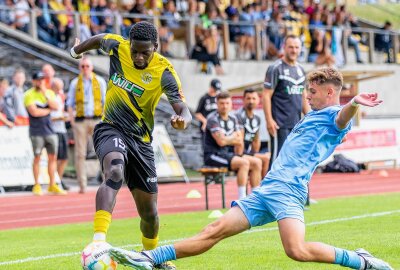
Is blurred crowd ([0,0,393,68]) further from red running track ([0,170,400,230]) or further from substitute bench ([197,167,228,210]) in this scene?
substitute bench ([197,167,228,210])

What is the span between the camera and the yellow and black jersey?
952cm

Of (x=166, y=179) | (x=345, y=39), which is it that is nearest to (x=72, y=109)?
(x=166, y=179)

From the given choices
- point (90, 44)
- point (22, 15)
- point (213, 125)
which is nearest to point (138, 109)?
point (90, 44)

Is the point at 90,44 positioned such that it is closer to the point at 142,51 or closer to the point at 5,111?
the point at 142,51

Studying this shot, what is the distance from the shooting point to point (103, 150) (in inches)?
366

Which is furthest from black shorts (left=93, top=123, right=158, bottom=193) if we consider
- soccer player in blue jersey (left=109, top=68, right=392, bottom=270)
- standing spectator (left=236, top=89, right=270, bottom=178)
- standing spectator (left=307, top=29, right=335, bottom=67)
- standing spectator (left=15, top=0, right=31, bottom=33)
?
standing spectator (left=307, top=29, right=335, bottom=67)

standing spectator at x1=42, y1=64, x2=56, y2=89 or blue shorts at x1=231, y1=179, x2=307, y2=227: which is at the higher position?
standing spectator at x1=42, y1=64, x2=56, y2=89

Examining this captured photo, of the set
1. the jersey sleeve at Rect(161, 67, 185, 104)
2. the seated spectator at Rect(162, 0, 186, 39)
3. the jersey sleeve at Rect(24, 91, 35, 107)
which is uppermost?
the seated spectator at Rect(162, 0, 186, 39)

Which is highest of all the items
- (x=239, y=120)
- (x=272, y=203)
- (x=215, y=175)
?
(x=239, y=120)

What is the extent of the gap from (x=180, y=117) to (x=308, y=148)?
1.39 m

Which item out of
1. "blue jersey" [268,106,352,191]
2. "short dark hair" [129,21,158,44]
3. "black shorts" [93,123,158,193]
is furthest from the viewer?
"black shorts" [93,123,158,193]

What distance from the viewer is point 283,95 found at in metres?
15.0

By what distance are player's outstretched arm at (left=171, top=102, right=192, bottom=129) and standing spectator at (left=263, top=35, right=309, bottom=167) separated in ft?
18.0

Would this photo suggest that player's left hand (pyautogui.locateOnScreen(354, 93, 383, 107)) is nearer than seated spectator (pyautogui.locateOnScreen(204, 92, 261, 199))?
Yes
